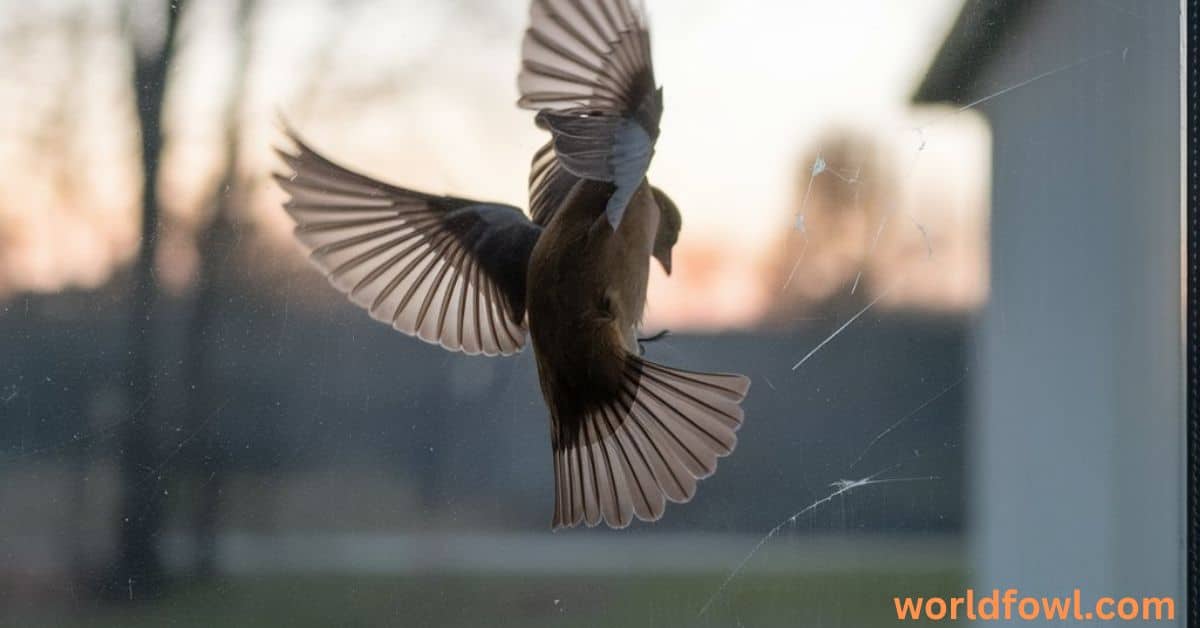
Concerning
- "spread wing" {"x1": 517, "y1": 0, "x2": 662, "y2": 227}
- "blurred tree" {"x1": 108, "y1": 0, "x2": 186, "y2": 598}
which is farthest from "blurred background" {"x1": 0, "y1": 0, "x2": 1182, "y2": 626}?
"spread wing" {"x1": 517, "y1": 0, "x2": 662, "y2": 227}

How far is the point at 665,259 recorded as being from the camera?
2.81 feet

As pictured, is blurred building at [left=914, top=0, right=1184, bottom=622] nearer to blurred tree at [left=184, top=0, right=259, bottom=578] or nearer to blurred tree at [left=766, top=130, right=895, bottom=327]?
blurred tree at [left=766, top=130, right=895, bottom=327]

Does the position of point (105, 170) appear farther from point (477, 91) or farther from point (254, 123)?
point (477, 91)

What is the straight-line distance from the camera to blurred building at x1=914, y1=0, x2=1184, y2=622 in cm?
88

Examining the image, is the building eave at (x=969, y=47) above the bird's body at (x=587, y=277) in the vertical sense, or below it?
above

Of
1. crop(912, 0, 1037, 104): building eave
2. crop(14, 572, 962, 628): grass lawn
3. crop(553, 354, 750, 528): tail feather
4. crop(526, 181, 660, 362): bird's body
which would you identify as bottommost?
crop(14, 572, 962, 628): grass lawn

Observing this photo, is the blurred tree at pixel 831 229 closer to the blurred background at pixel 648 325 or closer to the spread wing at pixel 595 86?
the blurred background at pixel 648 325

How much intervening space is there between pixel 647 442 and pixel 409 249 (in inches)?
8.4

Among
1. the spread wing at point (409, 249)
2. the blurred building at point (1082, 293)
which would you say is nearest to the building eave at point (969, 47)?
the blurred building at point (1082, 293)

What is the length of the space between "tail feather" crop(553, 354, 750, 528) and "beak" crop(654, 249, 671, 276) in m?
0.10

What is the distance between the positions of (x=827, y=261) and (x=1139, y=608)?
0.34 meters

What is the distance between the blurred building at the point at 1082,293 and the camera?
34.8 inches

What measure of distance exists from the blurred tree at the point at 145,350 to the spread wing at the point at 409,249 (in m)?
0.09

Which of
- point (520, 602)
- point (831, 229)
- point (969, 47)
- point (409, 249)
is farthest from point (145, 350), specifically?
point (969, 47)
